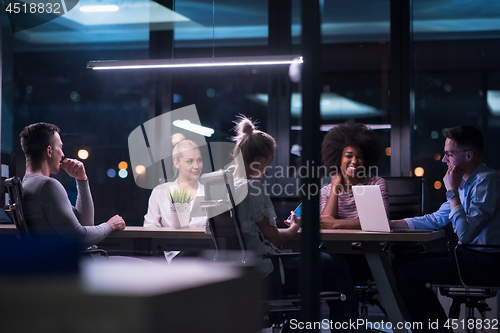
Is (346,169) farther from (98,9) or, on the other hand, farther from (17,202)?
(98,9)

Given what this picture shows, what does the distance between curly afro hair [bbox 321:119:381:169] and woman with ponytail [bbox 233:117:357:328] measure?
1547 millimetres

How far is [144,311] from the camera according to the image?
2.11 ft

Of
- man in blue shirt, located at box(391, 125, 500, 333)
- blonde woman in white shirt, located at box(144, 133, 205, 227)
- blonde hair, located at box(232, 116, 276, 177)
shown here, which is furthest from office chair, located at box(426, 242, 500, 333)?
blonde woman in white shirt, located at box(144, 133, 205, 227)

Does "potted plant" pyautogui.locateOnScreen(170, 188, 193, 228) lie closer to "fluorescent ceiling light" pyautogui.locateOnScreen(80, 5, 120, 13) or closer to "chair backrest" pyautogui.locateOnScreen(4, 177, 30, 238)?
"chair backrest" pyautogui.locateOnScreen(4, 177, 30, 238)

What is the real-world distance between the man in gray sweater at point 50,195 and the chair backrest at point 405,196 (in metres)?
2.05

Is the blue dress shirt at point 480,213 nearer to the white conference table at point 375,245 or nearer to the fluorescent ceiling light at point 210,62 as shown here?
the white conference table at point 375,245

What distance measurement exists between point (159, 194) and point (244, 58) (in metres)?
1.36

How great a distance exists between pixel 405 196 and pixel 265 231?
167cm

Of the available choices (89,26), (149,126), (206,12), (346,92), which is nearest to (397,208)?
(346,92)

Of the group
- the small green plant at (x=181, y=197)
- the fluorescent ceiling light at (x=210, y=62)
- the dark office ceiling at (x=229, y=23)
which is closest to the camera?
the small green plant at (x=181, y=197)

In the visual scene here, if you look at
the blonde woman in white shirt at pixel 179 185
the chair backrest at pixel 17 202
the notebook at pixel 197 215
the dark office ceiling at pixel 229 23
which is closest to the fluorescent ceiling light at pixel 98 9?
the dark office ceiling at pixel 229 23

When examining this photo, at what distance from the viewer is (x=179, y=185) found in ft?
12.6

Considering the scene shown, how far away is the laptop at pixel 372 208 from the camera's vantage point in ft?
9.11

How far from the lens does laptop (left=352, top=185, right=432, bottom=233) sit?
2.78m
